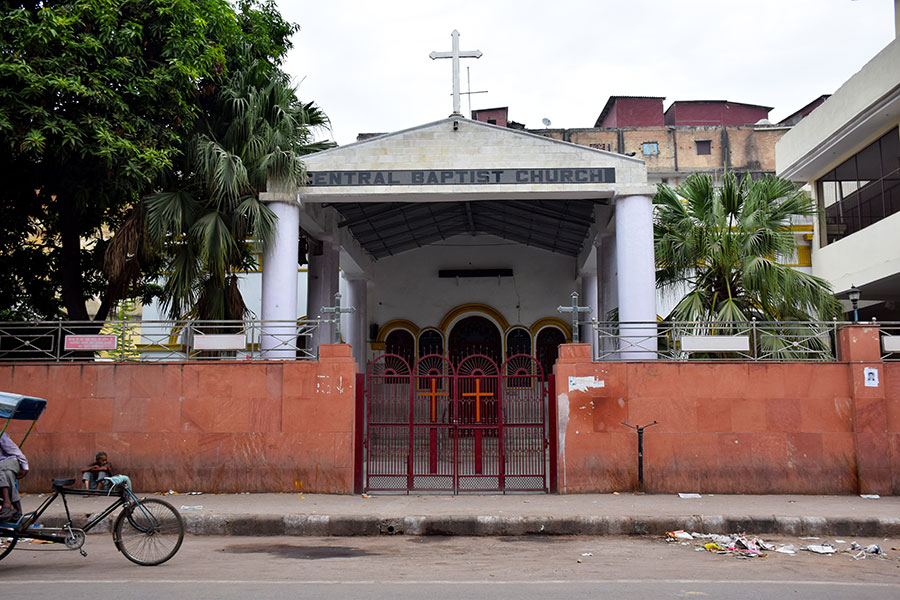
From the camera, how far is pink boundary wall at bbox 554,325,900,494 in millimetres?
12547

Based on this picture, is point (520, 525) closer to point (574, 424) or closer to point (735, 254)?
point (574, 424)

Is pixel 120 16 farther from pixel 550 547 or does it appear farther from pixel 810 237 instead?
pixel 810 237

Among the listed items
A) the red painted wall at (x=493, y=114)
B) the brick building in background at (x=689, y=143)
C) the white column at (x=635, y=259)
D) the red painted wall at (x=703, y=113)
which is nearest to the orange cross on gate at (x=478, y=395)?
the white column at (x=635, y=259)

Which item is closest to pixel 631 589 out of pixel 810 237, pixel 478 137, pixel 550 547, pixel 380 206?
pixel 550 547

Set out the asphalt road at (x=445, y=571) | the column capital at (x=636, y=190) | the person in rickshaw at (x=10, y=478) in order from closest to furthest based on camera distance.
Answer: the asphalt road at (x=445, y=571) < the person in rickshaw at (x=10, y=478) < the column capital at (x=636, y=190)

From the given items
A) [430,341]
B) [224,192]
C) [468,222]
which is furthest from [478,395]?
[430,341]

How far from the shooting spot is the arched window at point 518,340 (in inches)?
978

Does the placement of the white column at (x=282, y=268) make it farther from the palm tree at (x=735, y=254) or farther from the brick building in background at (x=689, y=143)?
the brick building in background at (x=689, y=143)

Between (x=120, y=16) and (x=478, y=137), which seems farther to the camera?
(x=478, y=137)

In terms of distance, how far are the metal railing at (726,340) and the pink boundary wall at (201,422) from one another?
4.62 metres

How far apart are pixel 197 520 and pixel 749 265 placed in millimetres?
10323

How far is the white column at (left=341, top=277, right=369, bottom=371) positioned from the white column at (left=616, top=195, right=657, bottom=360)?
34.9ft

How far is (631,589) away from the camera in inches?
273

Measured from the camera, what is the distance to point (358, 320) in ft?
79.1
